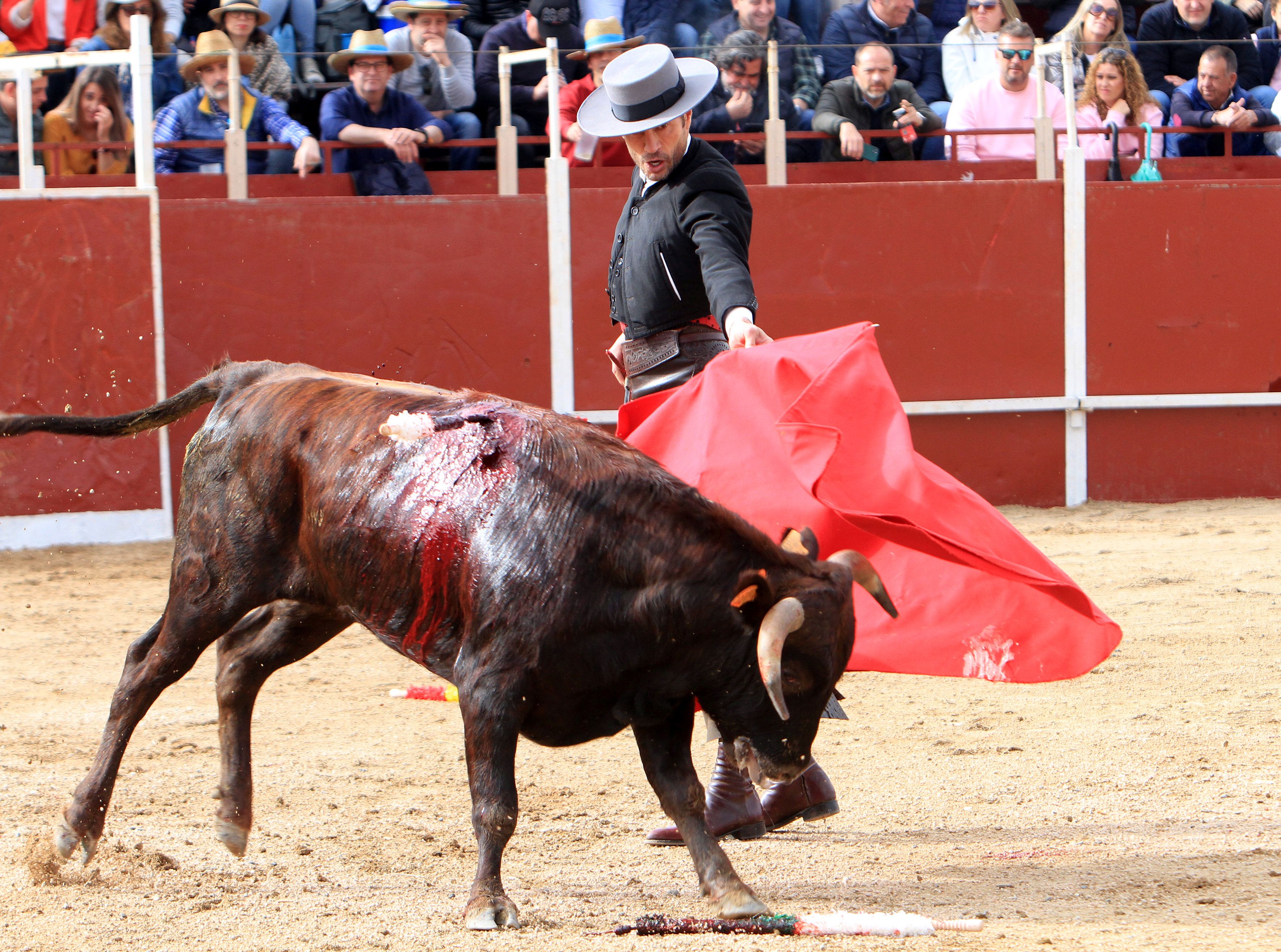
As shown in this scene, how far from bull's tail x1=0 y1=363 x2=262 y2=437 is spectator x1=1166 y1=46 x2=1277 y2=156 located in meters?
7.11

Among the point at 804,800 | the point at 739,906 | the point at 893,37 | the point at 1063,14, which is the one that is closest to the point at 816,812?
the point at 804,800

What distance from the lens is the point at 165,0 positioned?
8312 mm

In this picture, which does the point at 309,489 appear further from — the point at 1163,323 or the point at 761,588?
the point at 1163,323

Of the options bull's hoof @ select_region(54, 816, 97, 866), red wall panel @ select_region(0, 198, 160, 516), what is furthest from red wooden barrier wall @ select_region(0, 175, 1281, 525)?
bull's hoof @ select_region(54, 816, 97, 866)

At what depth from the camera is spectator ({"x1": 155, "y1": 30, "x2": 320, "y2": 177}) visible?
802 cm

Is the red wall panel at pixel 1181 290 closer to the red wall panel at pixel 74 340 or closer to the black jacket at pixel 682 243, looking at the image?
the red wall panel at pixel 74 340

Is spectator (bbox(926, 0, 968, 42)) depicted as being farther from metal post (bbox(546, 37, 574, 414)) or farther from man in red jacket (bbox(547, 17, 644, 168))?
metal post (bbox(546, 37, 574, 414))

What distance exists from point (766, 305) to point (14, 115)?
A: 13.5 ft

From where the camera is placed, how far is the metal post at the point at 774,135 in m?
8.24

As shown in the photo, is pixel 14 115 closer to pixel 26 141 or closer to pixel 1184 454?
pixel 26 141

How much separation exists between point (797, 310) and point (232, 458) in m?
5.64

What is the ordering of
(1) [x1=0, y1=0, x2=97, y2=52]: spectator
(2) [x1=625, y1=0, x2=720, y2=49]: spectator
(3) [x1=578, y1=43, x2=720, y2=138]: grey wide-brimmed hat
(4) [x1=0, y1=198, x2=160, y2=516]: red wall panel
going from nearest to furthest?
(3) [x1=578, y1=43, x2=720, y2=138]: grey wide-brimmed hat → (4) [x1=0, y1=198, x2=160, y2=516]: red wall panel → (1) [x1=0, y1=0, x2=97, y2=52]: spectator → (2) [x1=625, y1=0, x2=720, y2=49]: spectator

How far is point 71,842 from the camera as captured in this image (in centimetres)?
317

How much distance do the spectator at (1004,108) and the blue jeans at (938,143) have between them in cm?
3
